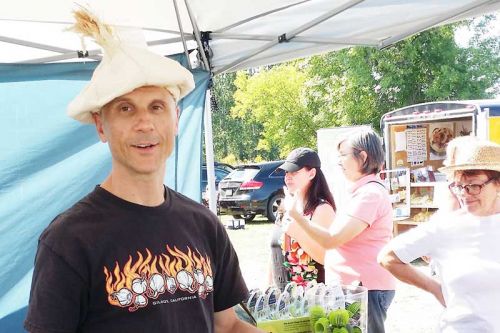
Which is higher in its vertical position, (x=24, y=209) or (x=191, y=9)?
(x=191, y=9)

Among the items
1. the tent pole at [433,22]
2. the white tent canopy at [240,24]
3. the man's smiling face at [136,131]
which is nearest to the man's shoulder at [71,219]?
the man's smiling face at [136,131]

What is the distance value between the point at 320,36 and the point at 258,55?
0.42 meters

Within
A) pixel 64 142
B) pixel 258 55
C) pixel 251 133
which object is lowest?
pixel 251 133

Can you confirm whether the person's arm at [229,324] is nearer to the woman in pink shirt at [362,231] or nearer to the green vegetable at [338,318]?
the green vegetable at [338,318]

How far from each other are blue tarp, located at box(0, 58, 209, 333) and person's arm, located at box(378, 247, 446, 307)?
1.58 m

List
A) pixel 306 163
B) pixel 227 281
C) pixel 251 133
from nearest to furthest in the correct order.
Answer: pixel 227 281
pixel 306 163
pixel 251 133

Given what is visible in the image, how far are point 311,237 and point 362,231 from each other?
0.29 m

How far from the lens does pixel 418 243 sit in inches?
99.2

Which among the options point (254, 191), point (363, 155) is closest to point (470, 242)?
point (363, 155)

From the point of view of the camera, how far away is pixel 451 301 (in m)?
2.41

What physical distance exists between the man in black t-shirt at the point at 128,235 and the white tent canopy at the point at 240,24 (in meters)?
1.42

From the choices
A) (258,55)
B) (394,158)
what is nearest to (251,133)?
(394,158)

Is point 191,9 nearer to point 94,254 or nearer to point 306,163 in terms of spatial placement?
point 306,163

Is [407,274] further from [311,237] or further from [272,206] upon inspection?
[272,206]
